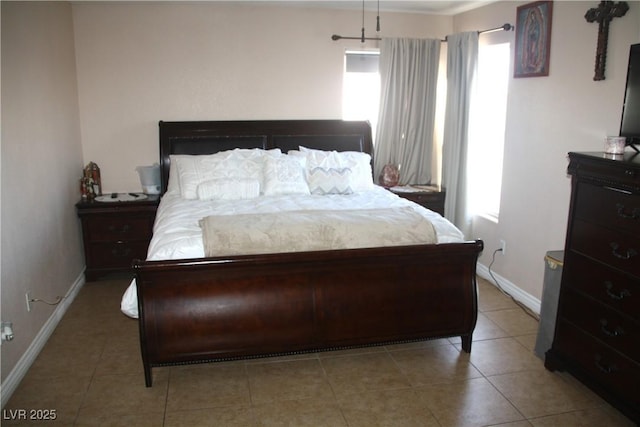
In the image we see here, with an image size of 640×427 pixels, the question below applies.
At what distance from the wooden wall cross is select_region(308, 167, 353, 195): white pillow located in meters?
1.94

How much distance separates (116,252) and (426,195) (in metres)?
2.78

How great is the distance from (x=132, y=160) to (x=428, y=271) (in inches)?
118

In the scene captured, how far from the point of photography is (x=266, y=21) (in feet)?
14.8

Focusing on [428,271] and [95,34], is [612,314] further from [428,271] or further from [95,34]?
[95,34]

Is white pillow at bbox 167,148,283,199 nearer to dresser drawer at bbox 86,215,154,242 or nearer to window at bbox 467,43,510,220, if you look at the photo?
dresser drawer at bbox 86,215,154,242

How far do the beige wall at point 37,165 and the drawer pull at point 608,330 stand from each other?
3035 millimetres

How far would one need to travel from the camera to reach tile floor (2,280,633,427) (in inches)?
96.8

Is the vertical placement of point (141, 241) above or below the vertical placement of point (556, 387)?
above

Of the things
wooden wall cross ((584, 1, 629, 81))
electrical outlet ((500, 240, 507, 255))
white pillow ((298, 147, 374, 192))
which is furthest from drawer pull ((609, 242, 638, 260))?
white pillow ((298, 147, 374, 192))

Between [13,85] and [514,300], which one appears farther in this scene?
[514,300]

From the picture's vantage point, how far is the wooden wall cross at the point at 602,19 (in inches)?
112

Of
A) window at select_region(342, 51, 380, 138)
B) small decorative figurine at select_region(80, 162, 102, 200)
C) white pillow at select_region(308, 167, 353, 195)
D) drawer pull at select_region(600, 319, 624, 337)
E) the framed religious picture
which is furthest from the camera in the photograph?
window at select_region(342, 51, 380, 138)

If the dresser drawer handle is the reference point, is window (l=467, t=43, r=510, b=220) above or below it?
above

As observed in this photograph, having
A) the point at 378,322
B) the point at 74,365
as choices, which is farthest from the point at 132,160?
the point at 378,322
